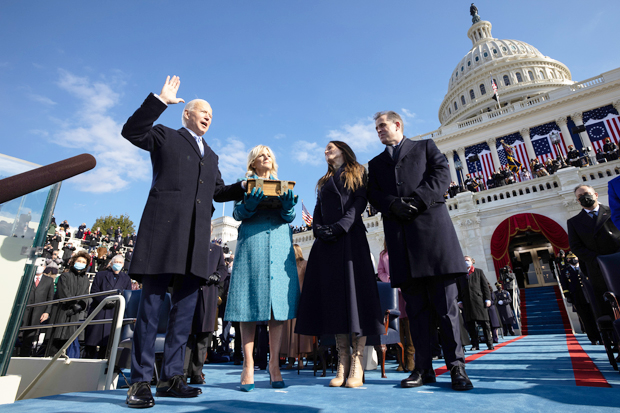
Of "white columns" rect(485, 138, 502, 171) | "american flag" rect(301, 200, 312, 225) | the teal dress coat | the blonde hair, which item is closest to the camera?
the teal dress coat

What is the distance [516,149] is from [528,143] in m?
1.72

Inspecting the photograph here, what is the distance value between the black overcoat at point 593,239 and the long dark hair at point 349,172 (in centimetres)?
283

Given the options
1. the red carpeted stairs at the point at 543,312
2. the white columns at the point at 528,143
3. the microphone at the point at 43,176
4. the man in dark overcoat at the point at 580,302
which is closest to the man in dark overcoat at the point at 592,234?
the man in dark overcoat at the point at 580,302

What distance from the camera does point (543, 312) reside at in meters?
13.2

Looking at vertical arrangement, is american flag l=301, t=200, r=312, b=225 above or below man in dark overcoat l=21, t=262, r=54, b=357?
above

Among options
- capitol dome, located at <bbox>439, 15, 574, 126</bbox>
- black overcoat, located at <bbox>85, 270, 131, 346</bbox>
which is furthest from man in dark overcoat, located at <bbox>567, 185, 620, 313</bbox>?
capitol dome, located at <bbox>439, 15, 574, 126</bbox>

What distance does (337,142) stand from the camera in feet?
11.2

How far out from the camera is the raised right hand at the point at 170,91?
2.41 meters

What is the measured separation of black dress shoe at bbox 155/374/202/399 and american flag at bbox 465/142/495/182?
1290 inches

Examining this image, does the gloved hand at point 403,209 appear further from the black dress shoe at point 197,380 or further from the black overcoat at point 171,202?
the black dress shoe at point 197,380

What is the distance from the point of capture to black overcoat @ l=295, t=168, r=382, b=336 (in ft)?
8.86

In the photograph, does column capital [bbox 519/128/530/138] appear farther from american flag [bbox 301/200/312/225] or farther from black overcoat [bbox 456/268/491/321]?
black overcoat [bbox 456/268/491/321]

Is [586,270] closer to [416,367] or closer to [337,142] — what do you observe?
[416,367]

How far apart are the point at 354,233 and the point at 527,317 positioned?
45.3 feet
